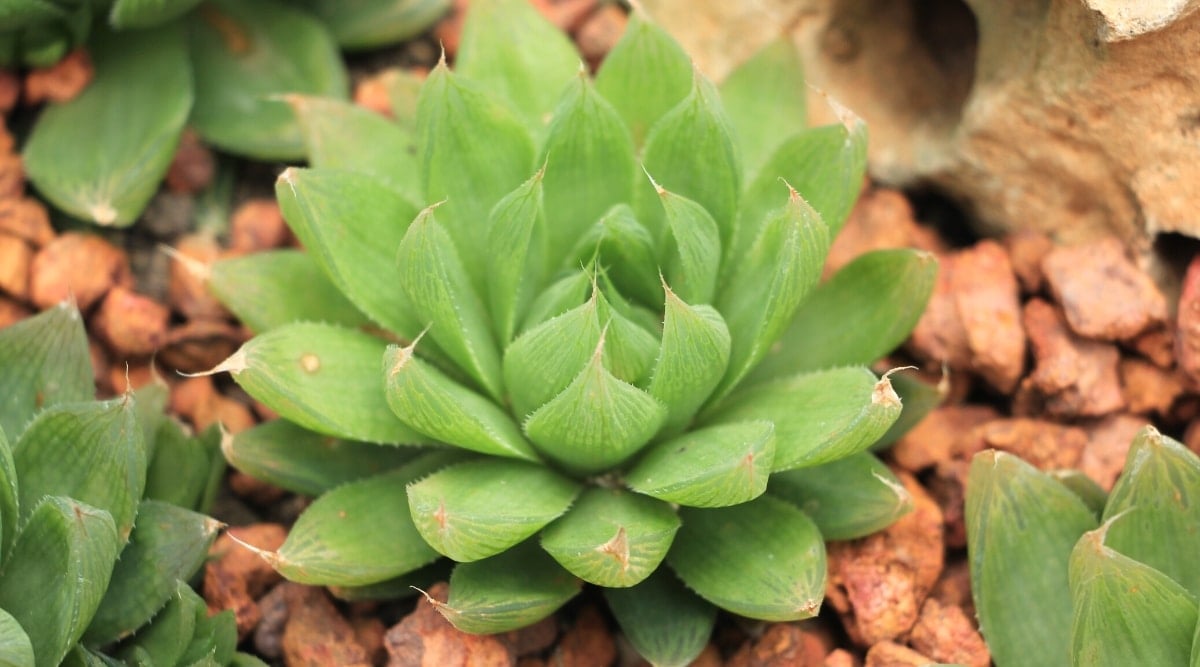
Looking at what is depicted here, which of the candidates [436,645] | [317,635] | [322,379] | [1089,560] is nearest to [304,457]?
[322,379]

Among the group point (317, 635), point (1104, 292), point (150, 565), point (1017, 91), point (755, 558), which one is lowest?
point (317, 635)

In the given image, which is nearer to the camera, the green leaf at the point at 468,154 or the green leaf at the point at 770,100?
the green leaf at the point at 468,154

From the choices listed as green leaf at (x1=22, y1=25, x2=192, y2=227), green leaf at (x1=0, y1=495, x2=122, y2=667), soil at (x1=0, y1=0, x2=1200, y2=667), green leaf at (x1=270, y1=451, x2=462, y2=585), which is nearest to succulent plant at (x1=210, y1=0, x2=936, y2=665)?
green leaf at (x1=270, y1=451, x2=462, y2=585)

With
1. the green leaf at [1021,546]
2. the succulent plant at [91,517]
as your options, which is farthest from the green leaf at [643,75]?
the succulent plant at [91,517]

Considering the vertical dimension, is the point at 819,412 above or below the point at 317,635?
above

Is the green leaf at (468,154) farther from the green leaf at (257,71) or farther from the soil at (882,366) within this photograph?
the green leaf at (257,71)

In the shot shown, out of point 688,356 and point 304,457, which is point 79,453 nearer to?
point 304,457
